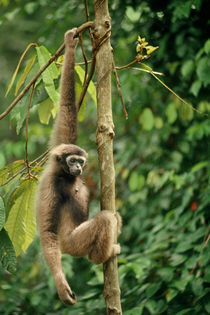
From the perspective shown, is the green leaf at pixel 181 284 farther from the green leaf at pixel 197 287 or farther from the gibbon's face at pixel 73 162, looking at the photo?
the gibbon's face at pixel 73 162

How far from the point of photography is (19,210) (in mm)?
3635

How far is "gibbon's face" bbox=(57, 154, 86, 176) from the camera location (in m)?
4.18

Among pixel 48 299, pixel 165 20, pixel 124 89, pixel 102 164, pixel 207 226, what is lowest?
pixel 48 299

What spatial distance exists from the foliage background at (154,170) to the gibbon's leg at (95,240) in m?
0.82

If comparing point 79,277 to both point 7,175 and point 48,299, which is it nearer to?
point 48,299

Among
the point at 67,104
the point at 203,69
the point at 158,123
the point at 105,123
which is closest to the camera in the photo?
the point at 105,123

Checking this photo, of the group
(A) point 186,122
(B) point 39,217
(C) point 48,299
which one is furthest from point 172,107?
(C) point 48,299

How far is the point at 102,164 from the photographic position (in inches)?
130

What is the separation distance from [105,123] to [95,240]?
3.95 ft

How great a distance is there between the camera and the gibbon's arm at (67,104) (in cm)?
387

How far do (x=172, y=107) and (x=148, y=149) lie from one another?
1.07m

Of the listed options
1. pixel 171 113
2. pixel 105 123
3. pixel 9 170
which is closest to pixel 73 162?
pixel 9 170

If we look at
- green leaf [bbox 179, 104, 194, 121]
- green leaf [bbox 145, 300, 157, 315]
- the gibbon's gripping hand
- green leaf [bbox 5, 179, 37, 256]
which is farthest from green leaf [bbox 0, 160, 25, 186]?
green leaf [bbox 179, 104, 194, 121]

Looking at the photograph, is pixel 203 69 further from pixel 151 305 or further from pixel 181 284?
pixel 151 305
